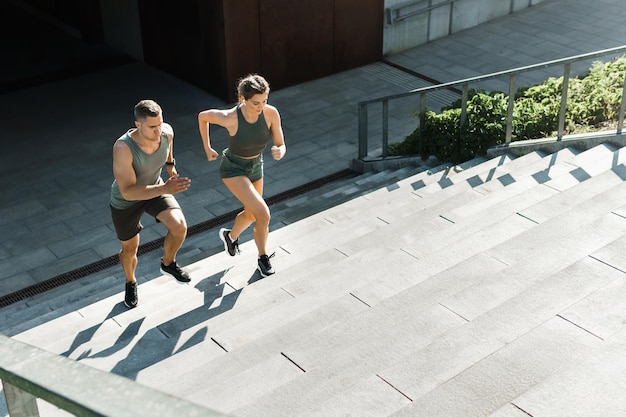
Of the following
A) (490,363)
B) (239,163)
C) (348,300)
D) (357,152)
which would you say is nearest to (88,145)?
(357,152)

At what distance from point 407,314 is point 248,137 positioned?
1.98m

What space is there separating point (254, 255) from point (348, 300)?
1.81 m

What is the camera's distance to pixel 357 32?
46.6ft

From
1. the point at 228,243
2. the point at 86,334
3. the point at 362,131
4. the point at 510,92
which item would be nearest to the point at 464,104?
the point at 510,92

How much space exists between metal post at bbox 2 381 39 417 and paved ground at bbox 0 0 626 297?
22.2 feet

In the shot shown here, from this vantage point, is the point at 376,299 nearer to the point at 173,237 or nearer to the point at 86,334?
the point at 173,237

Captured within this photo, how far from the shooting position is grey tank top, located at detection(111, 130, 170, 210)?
5.52m

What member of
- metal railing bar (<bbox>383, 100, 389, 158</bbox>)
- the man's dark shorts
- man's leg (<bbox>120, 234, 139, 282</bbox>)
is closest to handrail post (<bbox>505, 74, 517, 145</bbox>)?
metal railing bar (<bbox>383, 100, 389, 158</bbox>)

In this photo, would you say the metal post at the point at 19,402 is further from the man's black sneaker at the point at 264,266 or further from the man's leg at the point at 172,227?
the man's black sneaker at the point at 264,266

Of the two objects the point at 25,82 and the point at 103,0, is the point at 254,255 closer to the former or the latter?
the point at 25,82

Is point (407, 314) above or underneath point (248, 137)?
underneath

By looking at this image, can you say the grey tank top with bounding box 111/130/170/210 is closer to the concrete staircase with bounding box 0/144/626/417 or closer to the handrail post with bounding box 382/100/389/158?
the concrete staircase with bounding box 0/144/626/417

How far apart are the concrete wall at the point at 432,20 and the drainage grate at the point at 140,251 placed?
197 inches

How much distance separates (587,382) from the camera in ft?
12.8
